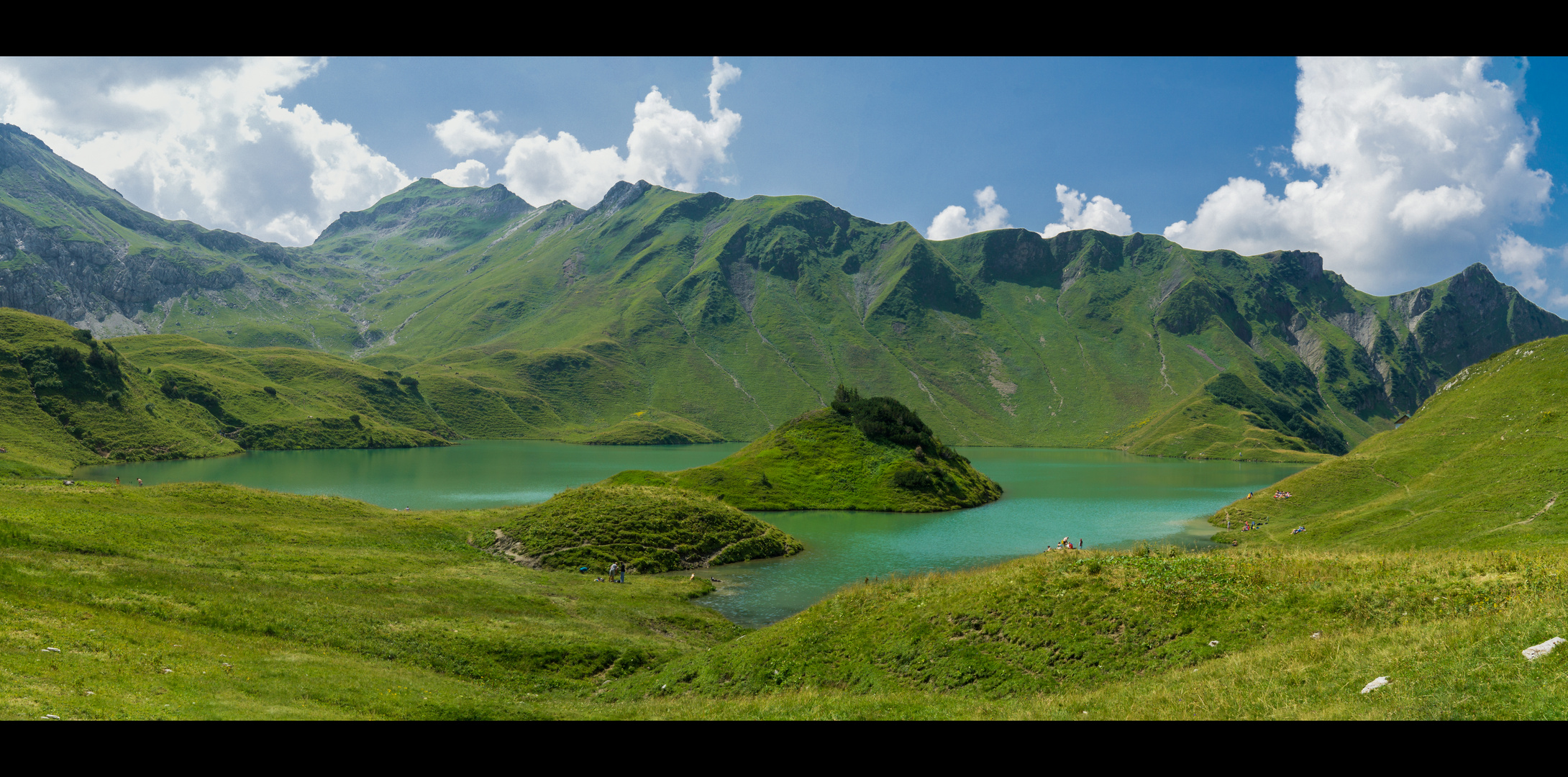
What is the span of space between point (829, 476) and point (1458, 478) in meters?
68.3

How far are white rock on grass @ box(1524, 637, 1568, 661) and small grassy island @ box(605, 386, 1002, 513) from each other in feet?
261

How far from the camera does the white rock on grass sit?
13680 mm

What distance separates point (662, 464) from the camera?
18875 centimetres

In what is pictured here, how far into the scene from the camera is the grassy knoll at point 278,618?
62.7ft

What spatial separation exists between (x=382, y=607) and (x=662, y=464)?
15453 centimetres

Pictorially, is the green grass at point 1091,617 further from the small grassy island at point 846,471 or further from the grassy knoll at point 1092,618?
the small grassy island at point 846,471

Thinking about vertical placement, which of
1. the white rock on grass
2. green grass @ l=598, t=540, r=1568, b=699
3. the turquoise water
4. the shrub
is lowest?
the turquoise water

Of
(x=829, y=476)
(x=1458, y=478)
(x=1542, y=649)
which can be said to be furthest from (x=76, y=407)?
(x=1458, y=478)

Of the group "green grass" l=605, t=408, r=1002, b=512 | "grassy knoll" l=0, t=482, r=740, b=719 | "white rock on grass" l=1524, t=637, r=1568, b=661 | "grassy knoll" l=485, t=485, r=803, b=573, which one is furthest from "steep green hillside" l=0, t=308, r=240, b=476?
"white rock on grass" l=1524, t=637, r=1568, b=661

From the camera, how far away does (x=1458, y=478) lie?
57.3 m

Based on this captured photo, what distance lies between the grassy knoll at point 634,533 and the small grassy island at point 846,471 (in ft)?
57.2

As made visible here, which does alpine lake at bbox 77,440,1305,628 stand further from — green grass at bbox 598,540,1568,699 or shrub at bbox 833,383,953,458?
green grass at bbox 598,540,1568,699
